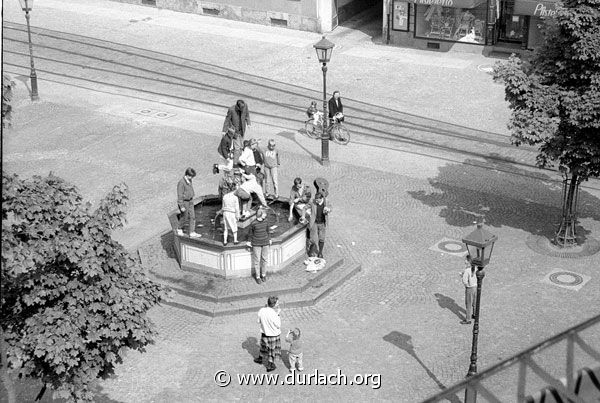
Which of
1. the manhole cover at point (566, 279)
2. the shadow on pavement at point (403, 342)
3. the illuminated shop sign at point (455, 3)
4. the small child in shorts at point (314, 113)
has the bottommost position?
the shadow on pavement at point (403, 342)

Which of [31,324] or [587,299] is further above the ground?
[31,324]

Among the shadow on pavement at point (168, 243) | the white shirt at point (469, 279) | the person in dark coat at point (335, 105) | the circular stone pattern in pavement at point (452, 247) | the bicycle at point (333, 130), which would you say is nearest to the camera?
the white shirt at point (469, 279)

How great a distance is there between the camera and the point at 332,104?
30312 millimetres

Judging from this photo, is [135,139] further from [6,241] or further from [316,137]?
[6,241]

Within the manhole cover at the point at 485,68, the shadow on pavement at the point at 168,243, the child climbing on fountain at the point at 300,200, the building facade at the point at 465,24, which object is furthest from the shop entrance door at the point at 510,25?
the shadow on pavement at the point at 168,243

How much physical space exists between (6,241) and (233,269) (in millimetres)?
9195

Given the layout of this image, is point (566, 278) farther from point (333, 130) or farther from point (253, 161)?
point (333, 130)

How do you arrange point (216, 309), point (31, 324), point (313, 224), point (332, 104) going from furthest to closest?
point (332, 104), point (313, 224), point (216, 309), point (31, 324)

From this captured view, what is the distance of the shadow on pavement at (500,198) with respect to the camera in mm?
25141

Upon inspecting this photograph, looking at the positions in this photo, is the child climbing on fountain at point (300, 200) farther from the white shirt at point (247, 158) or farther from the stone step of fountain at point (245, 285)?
the white shirt at point (247, 158)

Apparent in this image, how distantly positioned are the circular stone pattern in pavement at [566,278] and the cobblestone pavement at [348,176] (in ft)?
0.94

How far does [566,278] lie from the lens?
22.0 meters

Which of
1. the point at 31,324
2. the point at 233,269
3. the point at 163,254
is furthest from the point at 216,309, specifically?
the point at 31,324

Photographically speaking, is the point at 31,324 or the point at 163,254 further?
the point at 163,254
